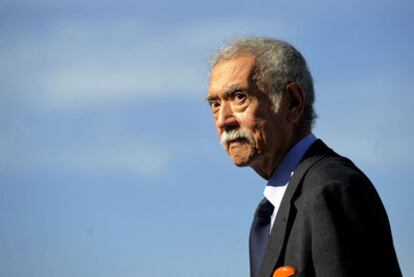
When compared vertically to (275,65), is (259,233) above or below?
below

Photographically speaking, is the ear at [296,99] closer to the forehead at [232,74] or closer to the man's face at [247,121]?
the man's face at [247,121]

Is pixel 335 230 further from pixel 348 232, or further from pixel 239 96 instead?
pixel 239 96

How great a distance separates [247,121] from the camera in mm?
5887

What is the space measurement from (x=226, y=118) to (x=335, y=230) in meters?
1.40

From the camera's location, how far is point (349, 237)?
493cm

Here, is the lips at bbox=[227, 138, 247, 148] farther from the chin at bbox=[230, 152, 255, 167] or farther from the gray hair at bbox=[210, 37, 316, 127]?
the gray hair at bbox=[210, 37, 316, 127]

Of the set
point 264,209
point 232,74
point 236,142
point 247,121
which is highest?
point 232,74

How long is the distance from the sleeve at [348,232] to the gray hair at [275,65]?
1108mm

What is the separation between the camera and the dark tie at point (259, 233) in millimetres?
5824

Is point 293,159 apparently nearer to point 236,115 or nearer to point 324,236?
point 236,115

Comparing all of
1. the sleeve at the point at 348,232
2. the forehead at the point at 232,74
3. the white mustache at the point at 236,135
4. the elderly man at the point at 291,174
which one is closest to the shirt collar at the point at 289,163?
the elderly man at the point at 291,174

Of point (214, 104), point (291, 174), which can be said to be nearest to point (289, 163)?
point (291, 174)

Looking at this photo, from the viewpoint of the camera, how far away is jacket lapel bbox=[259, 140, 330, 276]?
17.5 ft

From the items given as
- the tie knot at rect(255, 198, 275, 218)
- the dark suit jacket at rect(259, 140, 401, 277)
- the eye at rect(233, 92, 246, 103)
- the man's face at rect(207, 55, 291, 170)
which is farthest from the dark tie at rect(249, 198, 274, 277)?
the eye at rect(233, 92, 246, 103)
